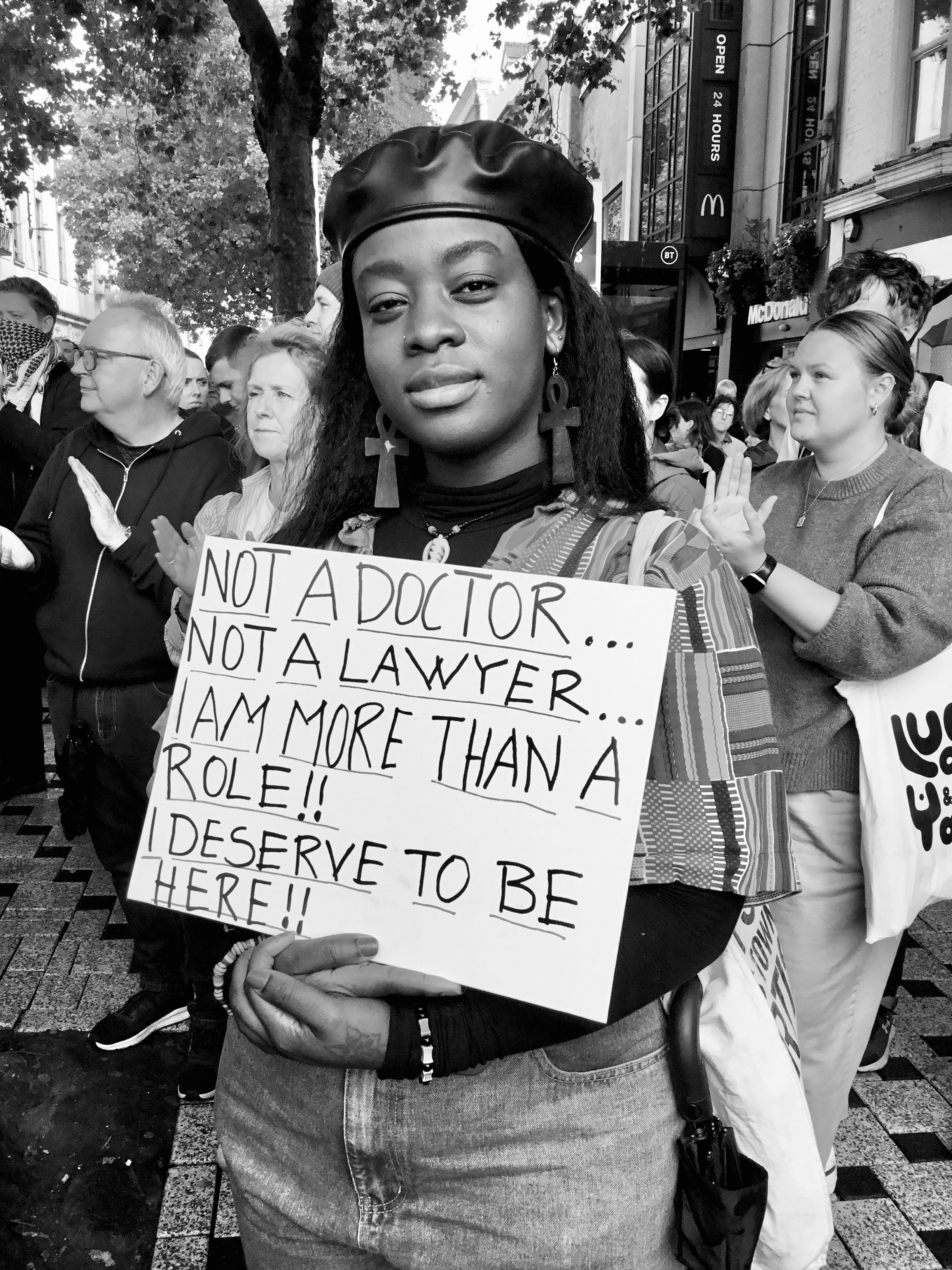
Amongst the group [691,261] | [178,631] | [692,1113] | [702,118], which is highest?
[702,118]

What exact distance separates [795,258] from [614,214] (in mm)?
10922

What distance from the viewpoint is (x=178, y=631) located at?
2.55 metres

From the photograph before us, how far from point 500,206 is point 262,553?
517 mm

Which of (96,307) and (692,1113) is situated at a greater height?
(96,307)

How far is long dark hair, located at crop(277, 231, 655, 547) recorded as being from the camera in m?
1.42

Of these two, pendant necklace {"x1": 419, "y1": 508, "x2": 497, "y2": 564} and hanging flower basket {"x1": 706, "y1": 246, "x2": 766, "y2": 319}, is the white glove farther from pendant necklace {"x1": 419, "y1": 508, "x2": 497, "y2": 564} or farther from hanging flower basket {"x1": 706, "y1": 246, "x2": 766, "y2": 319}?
hanging flower basket {"x1": 706, "y1": 246, "x2": 766, "y2": 319}

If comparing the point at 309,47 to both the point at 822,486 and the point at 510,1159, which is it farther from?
the point at 510,1159

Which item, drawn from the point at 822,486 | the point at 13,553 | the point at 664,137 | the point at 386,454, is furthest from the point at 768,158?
the point at 386,454

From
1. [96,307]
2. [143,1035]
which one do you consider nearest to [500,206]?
[143,1035]

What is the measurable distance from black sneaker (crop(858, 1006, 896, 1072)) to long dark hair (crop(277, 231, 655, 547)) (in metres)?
2.48

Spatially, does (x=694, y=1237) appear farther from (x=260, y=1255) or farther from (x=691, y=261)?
(x=691, y=261)

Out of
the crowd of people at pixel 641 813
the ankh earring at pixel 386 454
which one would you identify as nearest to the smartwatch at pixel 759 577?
the crowd of people at pixel 641 813

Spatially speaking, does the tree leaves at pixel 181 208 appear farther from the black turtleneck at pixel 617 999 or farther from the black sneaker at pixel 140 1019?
the black turtleneck at pixel 617 999

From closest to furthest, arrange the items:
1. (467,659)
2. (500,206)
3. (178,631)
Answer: (467,659) < (500,206) < (178,631)
